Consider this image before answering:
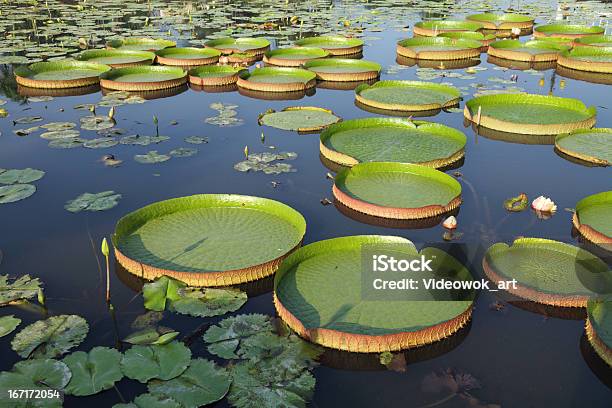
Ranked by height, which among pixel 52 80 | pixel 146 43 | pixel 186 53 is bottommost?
pixel 52 80

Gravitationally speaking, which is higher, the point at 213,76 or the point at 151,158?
the point at 213,76

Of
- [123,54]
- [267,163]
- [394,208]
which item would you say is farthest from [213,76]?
[394,208]

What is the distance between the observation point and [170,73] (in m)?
11.9

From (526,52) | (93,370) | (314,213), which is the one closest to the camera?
(93,370)

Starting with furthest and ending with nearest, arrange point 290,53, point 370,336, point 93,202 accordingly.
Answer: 1. point 290,53
2. point 93,202
3. point 370,336

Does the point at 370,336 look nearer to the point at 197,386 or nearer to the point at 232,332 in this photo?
the point at 232,332

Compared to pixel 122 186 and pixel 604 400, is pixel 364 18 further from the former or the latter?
pixel 604 400

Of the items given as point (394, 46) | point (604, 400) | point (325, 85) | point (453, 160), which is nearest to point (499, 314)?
point (604, 400)

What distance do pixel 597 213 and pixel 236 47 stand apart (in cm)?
1116

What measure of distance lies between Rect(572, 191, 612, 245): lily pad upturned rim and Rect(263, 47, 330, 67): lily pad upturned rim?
8232 mm

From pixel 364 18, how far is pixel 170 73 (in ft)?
36.0

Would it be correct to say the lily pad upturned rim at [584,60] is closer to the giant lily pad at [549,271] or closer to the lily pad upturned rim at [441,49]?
the lily pad upturned rim at [441,49]

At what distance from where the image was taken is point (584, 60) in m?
12.8

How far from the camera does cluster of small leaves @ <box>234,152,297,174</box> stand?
7214mm
